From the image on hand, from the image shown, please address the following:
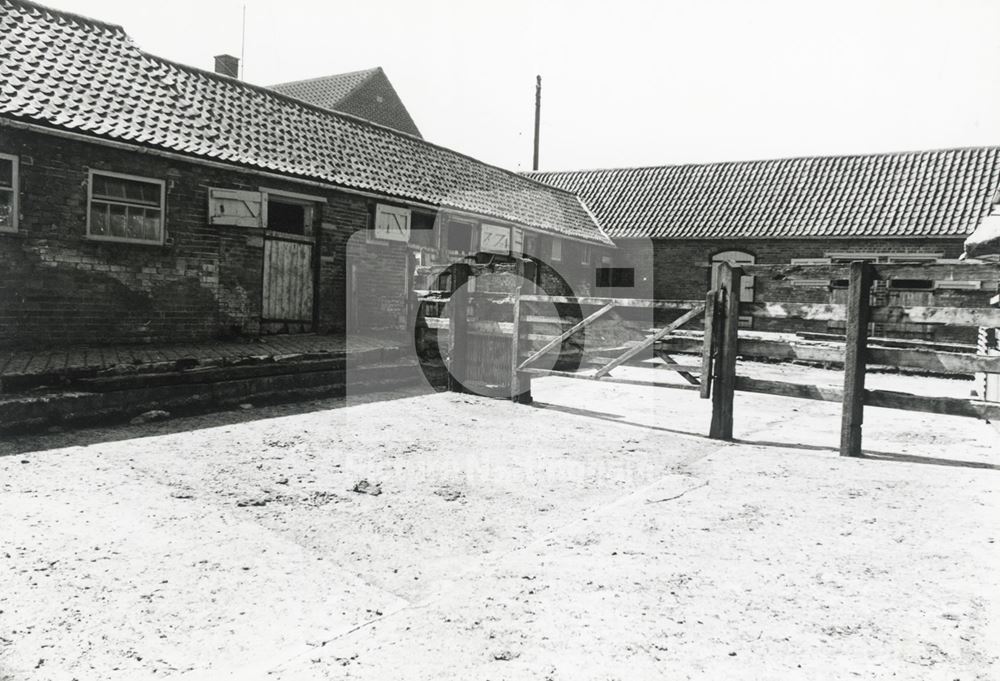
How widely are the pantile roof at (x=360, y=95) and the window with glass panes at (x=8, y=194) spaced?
17.6 m

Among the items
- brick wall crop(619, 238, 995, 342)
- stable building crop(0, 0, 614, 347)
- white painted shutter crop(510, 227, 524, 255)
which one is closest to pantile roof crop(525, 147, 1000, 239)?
brick wall crop(619, 238, 995, 342)

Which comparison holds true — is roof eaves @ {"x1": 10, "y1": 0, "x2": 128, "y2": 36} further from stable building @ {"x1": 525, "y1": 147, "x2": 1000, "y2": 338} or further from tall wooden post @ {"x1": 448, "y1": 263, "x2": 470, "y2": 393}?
stable building @ {"x1": 525, "y1": 147, "x2": 1000, "y2": 338}

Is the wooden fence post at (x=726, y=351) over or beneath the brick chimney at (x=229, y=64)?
beneath

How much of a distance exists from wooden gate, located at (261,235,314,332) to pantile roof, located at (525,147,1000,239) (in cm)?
1367

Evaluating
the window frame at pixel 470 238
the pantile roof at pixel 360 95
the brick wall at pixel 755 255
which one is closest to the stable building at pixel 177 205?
the window frame at pixel 470 238

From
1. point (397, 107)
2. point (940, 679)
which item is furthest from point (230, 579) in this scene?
point (397, 107)

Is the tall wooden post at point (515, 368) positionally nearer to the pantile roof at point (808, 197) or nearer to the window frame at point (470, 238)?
the window frame at point (470, 238)

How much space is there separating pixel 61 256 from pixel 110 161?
1496 millimetres

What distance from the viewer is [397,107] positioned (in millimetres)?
28297

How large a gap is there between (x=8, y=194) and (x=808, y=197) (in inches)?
818

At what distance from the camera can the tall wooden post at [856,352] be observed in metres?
6.21

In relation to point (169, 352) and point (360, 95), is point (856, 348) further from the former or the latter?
point (360, 95)

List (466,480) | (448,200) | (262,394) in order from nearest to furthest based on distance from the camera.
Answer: (466,480), (262,394), (448,200)

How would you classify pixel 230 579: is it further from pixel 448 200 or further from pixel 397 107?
pixel 397 107
